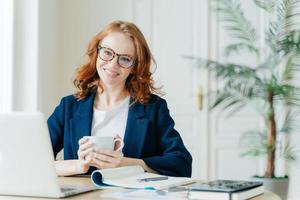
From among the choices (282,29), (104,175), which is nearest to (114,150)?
(104,175)

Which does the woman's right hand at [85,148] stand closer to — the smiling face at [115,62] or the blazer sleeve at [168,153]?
the blazer sleeve at [168,153]

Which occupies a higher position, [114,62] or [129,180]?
[114,62]

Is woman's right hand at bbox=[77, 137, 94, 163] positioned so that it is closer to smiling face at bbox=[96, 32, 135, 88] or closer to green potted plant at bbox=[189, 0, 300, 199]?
smiling face at bbox=[96, 32, 135, 88]

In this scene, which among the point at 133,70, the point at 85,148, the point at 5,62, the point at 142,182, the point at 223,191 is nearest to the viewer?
the point at 223,191

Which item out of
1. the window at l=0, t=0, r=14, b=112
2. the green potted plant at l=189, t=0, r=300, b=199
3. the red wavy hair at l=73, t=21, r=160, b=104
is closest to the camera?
the red wavy hair at l=73, t=21, r=160, b=104

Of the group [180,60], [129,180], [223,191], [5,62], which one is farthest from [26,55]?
[223,191]

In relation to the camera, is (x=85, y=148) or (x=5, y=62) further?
(x=5, y=62)

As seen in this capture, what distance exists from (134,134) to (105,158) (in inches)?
14.2

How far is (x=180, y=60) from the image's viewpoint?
15.0 feet

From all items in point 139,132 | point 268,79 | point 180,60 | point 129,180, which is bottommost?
point 129,180

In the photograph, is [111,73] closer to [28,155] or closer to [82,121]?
[82,121]

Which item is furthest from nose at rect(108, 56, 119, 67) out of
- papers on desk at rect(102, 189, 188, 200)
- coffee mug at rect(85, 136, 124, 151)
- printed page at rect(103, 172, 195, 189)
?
papers on desk at rect(102, 189, 188, 200)

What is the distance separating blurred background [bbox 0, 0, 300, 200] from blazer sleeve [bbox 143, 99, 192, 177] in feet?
7.10

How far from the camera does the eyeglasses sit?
215 centimetres
